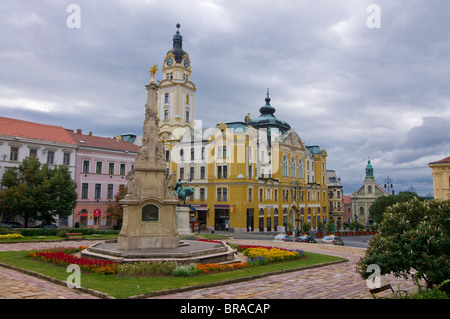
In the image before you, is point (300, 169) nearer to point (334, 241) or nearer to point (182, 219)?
point (334, 241)

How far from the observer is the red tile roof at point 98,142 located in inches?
1907

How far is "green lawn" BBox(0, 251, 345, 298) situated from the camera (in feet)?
37.2

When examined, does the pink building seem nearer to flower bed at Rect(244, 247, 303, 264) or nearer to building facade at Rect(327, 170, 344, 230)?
flower bed at Rect(244, 247, 303, 264)

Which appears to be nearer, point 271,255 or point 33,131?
point 271,255

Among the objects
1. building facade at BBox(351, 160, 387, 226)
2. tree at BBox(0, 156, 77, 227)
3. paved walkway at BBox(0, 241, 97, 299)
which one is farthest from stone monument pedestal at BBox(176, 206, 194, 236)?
building facade at BBox(351, 160, 387, 226)

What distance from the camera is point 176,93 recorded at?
6412 cm

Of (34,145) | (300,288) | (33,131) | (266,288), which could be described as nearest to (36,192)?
(34,145)

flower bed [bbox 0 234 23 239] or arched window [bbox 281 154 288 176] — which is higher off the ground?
arched window [bbox 281 154 288 176]

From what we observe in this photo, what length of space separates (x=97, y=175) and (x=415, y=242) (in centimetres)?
4443

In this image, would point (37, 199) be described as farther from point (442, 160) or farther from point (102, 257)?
point (442, 160)

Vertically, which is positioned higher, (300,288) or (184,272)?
(184,272)

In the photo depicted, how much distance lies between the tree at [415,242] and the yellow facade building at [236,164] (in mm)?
41906
